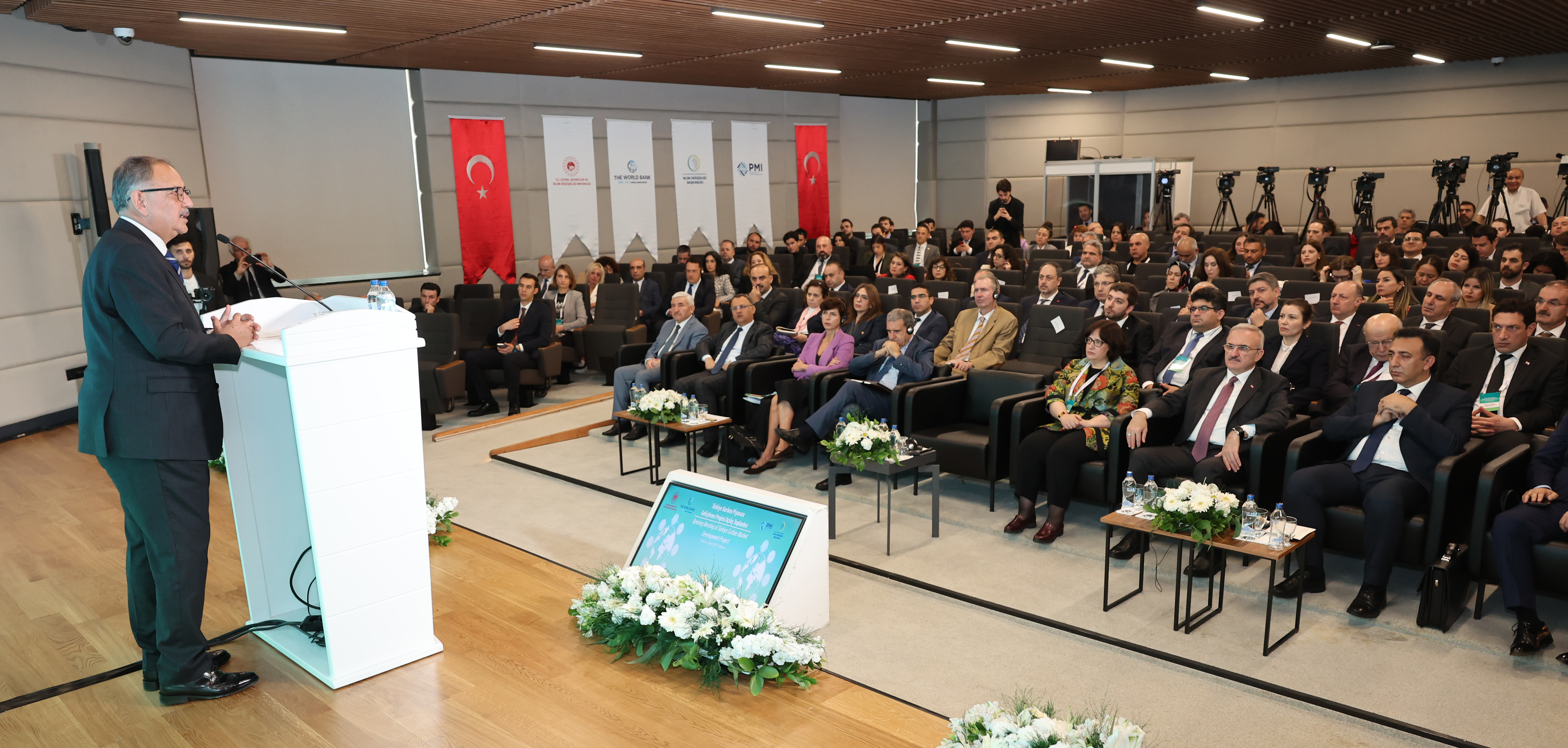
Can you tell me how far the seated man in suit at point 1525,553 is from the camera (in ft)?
11.6

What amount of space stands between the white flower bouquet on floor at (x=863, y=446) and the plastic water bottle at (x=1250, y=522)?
164 centimetres

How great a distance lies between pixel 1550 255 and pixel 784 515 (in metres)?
6.84

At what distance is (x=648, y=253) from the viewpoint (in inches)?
523

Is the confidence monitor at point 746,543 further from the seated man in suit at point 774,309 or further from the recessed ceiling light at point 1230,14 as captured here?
the recessed ceiling light at point 1230,14

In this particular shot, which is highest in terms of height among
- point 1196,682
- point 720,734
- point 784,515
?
point 784,515

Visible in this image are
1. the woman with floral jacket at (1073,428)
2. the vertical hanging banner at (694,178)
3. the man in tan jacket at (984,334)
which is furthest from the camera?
the vertical hanging banner at (694,178)

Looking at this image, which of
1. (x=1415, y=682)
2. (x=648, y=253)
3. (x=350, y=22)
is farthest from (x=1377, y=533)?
(x=648, y=253)

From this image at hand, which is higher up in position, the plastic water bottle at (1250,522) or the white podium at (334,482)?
the white podium at (334,482)

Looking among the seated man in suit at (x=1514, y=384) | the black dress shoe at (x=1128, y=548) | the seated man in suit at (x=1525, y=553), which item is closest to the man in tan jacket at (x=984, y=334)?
the black dress shoe at (x=1128, y=548)

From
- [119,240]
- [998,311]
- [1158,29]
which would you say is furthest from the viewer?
[1158,29]

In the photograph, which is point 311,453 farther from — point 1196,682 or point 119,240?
point 1196,682

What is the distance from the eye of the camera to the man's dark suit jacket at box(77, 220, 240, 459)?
2607mm

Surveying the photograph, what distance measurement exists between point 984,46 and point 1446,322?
5627mm

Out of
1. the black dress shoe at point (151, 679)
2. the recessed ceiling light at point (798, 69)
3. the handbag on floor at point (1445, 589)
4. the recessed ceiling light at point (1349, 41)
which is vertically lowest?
the handbag on floor at point (1445, 589)
